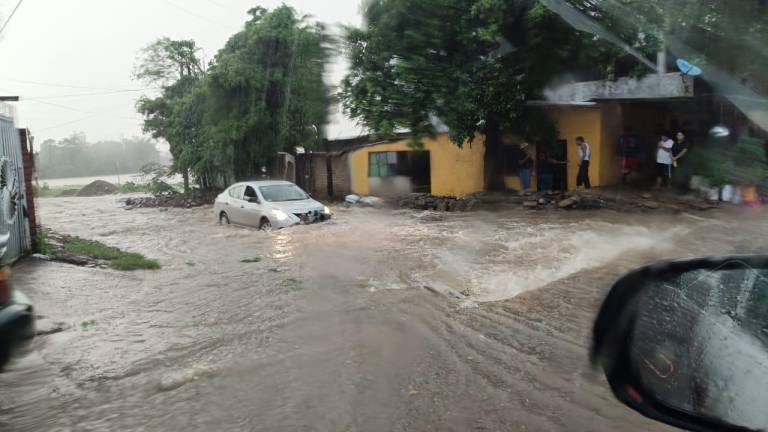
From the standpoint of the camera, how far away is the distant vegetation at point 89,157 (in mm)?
71625

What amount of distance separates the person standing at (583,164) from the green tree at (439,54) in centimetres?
1123

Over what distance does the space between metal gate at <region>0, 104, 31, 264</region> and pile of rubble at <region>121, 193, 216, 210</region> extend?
54.6 feet

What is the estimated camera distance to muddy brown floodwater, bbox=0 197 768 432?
3629 millimetres

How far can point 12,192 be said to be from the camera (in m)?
8.34

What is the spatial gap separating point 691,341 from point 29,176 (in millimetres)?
10382

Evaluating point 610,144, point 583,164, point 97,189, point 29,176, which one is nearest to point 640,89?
point 610,144

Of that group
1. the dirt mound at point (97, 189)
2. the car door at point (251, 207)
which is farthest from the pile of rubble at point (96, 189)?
the car door at point (251, 207)

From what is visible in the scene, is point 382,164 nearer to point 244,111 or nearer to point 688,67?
point 244,111

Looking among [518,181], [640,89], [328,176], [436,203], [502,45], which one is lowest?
[436,203]

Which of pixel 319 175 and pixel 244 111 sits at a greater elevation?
pixel 244 111

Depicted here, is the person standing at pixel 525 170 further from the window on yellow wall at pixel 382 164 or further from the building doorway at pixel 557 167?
the window on yellow wall at pixel 382 164

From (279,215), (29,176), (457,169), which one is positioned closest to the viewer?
(29,176)

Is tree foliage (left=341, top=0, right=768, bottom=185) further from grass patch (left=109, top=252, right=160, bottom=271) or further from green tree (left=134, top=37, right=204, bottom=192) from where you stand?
green tree (left=134, top=37, right=204, bottom=192)

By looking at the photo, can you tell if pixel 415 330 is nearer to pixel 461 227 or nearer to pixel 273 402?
pixel 273 402
